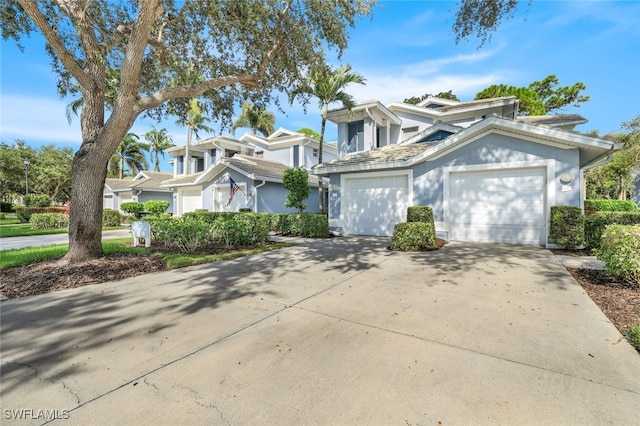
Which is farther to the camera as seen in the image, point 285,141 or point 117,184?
point 117,184

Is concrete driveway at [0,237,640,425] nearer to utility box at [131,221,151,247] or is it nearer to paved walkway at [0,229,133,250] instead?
utility box at [131,221,151,247]

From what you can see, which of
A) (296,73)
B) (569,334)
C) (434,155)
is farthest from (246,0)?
(569,334)

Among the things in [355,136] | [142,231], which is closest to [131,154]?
[355,136]

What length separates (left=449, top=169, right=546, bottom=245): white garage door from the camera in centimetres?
884

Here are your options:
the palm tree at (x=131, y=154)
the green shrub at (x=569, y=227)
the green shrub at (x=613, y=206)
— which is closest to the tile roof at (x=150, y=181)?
the palm tree at (x=131, y=154)

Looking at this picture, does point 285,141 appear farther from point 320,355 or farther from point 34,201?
point 34,201

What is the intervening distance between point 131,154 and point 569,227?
45778 mm

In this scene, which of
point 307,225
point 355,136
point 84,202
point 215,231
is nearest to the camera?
point 84,202

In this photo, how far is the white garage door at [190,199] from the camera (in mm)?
20938

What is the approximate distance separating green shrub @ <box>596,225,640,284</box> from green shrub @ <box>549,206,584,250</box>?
312 centimetres

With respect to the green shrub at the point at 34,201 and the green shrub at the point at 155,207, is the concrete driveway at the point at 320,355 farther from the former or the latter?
the green shrub at the point at 34,201

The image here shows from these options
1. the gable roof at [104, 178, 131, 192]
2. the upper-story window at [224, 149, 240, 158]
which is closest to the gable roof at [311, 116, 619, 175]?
the upper-story window at [224, 149, 240, 158]

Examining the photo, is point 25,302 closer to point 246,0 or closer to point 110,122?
point 110,122

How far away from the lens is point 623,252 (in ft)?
14.9
